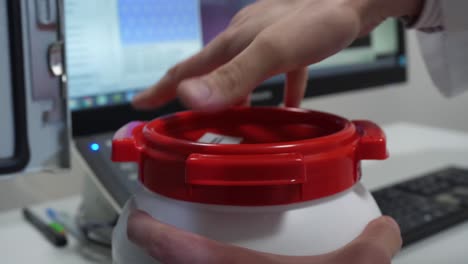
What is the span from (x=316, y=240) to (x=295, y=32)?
0.35ft

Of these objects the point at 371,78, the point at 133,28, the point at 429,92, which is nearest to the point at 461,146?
the point at 371,78

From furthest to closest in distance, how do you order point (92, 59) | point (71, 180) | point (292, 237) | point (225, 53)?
point (71, 180)
point (92, 59)
point (225, 53)
point (292, 237)

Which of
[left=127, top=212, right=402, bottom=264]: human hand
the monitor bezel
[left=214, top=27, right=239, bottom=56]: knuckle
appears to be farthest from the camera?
the monitor bezel

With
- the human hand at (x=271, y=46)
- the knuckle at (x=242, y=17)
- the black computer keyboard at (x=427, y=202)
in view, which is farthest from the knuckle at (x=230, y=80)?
the black computer keyboard at (x=427, y=202)

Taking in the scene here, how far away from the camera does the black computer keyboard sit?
1.33 feet

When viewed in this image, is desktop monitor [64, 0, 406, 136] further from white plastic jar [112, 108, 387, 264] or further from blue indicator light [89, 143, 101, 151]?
white plastic jar [112, 108, 387, 264]

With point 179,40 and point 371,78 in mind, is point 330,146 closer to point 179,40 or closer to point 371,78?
point 179,40

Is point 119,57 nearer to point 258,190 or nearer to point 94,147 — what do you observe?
point 94,147

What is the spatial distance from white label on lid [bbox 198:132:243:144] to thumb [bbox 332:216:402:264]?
0.29ft

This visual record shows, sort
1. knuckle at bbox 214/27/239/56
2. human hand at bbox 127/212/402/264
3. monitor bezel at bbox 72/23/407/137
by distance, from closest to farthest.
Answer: human hand at bbox 127/212/402/264 → knuckle at bbox 214/27/239/56 → monitor bezel at bbox 72/23/407/137

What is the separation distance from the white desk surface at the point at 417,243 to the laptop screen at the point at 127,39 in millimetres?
116

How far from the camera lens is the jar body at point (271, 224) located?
0.74ft

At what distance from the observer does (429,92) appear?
0.97m

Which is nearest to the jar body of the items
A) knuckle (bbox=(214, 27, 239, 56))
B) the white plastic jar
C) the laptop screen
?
the white plastic jar
